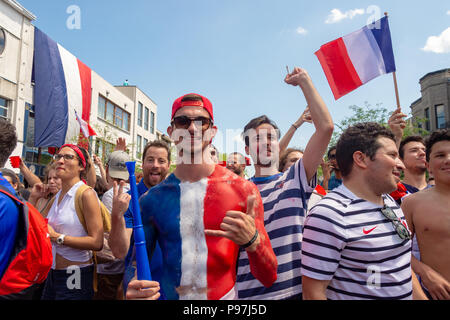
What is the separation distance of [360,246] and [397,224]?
36cm

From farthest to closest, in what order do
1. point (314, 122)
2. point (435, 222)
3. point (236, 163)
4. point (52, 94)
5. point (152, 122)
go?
1. point (152, 122)
2. point (52, 94)
3. point (236, 163)
4. point (435, 222)
5. point (314, 122)

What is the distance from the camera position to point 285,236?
87.4 inches

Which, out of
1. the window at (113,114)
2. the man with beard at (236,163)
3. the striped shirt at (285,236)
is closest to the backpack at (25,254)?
the striped shirt at (285,236)

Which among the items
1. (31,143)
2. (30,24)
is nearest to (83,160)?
(31,143)

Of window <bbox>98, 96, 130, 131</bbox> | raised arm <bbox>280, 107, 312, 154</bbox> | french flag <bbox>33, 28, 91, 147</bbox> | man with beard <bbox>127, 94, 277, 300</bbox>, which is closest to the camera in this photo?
man with beard <bbox>127, 94, 277, 300</bbox>

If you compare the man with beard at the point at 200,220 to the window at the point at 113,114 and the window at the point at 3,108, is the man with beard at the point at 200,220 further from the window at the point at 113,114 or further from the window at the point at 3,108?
the window at the point at 113,114

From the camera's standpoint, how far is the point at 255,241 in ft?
4.98

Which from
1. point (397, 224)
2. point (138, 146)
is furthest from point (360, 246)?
point (138, 146)

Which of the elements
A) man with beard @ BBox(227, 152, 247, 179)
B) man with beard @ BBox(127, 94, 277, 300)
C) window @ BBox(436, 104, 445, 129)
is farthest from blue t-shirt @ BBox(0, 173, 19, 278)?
window @ BBox(436, 104, 445, 129)

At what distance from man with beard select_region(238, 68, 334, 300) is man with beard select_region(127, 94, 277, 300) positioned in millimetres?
459

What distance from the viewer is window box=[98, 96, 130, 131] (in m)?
28.3

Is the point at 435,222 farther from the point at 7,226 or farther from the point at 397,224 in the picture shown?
the point at 7,226

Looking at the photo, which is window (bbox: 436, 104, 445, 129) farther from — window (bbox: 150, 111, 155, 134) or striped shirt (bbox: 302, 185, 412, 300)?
window (bbox: 150, 111, 155, 134)

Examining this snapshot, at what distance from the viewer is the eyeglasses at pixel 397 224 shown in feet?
6.52
